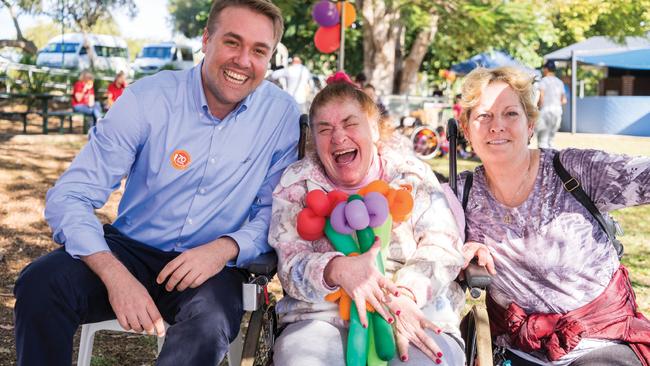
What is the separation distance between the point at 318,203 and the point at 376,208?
0.76 feet

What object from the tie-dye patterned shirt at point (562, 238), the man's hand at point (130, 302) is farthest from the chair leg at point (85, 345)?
the tie-dye patterned shirt at point (562, 238)

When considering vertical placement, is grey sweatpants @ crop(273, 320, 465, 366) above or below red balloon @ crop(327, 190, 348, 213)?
below

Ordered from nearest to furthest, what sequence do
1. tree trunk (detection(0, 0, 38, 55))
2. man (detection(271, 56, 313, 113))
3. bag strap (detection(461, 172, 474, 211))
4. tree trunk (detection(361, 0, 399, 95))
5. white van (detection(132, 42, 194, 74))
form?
bag strap (detection(461, 172, 474, 211)), man (detection(271, 56, 313, 113)), tree trunk (detection(361, 0, 399, 95)), tree trunk (detection(0, 0, 38, 55)), white van (detection(132, 42, 194, 74))

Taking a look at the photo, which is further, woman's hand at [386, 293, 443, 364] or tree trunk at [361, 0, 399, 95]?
tree trunk at [361, 0, 399, 95]

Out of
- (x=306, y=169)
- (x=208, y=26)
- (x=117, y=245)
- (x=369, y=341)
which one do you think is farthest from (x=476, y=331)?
(x=208, y=26)

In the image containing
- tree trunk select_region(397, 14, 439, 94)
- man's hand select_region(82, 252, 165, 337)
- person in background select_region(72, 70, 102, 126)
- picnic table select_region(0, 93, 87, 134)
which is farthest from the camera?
tree trunk select_region(397, 14, 439, 94)

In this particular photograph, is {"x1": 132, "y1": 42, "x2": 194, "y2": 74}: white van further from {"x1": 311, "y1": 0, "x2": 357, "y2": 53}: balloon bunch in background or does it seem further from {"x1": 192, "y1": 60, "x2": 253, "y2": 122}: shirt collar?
{"x1": 192, "y1": 60, "x2": 253, "y2": 122}: shirt collar

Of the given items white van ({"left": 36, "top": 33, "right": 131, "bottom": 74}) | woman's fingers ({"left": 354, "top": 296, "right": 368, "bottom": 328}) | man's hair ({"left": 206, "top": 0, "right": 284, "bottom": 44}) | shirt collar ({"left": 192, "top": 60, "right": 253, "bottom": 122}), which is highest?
white van ({"left": 36, "top": 33, "right": 131, "bottom": 74})

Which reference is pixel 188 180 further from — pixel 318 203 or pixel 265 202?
pixel 318 203

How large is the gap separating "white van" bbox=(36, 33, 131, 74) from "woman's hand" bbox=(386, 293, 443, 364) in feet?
96.3

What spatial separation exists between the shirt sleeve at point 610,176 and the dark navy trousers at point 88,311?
1.45m

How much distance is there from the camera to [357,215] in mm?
2521

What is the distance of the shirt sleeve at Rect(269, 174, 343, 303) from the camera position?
260 centimetres

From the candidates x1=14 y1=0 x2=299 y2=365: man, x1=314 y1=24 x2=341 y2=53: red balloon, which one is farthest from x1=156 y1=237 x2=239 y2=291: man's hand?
x1=314 y1=24 x2=341 y2=53: red balloon
